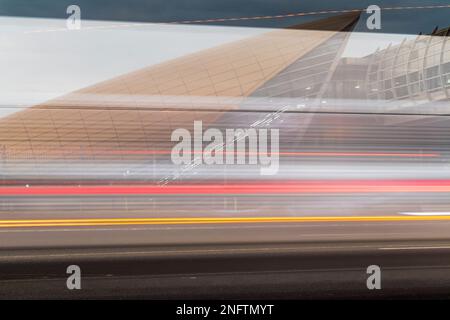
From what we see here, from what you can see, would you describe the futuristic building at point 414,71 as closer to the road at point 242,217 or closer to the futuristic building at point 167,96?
the road at point 242,217

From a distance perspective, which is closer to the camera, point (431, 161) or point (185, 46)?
point (185, 46)

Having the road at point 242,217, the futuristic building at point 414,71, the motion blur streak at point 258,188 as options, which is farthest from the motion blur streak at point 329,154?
the futuristic building at point 414,71

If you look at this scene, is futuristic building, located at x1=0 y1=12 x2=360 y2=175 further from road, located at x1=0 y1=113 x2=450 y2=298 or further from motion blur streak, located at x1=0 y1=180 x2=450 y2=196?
motion blur streak, located at x1=0 y1=180 x2=450 y2=196

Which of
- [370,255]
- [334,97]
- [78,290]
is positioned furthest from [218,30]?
[370,255]

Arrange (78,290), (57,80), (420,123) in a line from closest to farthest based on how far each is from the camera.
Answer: (57,80), (78,290), (420,123)

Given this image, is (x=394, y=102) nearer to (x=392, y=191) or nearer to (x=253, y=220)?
(x=392, y=191)

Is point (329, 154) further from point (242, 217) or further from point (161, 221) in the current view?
point (161, 221)

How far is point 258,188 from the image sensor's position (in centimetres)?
488

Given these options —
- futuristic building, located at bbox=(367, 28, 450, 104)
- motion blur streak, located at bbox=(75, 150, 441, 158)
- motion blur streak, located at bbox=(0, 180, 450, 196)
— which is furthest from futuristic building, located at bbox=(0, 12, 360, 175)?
futuristic building, located at bbox=(367, 28, 450, 104)

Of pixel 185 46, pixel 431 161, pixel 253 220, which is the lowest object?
pixel 253 220

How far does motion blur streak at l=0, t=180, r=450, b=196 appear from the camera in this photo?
4.57 metres

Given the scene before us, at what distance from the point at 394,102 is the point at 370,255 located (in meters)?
1.59

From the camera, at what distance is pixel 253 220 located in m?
4.97

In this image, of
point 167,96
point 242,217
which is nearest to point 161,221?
point 242,217
